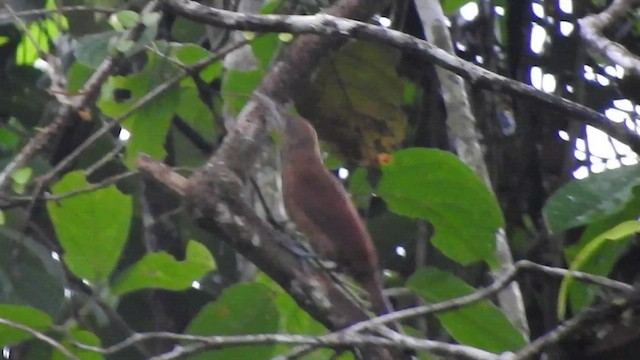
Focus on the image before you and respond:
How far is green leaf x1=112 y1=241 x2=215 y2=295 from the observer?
1.30 meters

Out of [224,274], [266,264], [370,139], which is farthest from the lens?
[224,274]

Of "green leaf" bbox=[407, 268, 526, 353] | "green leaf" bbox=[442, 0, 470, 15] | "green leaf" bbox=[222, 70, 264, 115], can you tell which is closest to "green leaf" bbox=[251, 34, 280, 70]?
"green leaf" bbox=[222, 70, 264, 115]

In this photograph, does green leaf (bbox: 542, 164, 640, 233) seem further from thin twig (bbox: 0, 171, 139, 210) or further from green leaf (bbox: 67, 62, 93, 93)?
green leaf (bbox: 67, 62, 93, 93)

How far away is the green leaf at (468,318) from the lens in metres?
1.24

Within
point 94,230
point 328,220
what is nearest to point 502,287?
point 328,220

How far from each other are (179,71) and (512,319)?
2.08 ft

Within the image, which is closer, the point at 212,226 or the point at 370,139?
the point at 212,226

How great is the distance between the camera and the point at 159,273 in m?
1.31

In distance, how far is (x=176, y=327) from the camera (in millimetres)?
1874

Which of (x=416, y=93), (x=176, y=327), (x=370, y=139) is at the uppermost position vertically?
(x=370, y=139)

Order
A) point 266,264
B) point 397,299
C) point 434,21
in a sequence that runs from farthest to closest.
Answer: point 397,299, point 434,21, point 266,264

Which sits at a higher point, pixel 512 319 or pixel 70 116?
pixel 70 116

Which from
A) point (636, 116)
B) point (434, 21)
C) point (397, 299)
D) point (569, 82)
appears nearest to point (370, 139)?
point (434, 21)

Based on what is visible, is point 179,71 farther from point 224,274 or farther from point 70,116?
point 224,274
